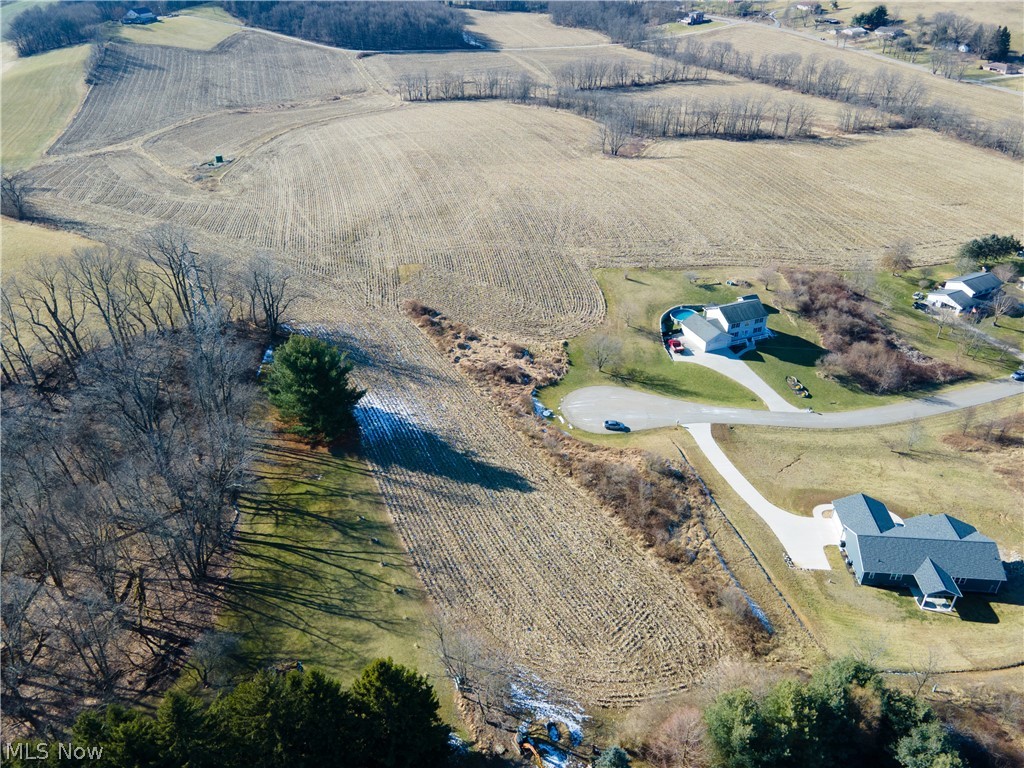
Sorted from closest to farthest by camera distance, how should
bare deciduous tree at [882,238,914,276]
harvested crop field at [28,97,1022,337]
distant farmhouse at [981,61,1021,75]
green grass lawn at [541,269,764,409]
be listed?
green grass lawn at [541,269,764,409] < harvested crop field at [28,97,1022,337] < bare deciduous tree at [882,238,914,276] < distant farmhouse at [981,61,1021,75]

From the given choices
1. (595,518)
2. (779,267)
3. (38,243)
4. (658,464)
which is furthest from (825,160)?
(38,243)

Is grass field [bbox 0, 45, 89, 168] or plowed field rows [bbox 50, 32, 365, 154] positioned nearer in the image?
grass field [bbox 0, 45, 89, 168]

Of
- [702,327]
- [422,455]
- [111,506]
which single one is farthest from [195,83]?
[111,506]

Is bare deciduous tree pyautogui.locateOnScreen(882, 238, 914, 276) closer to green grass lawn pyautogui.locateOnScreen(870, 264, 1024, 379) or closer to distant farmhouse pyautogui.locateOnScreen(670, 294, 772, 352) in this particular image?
green grass lawn pyautogui.locateOnScreen(870, 264, 1024, 379)

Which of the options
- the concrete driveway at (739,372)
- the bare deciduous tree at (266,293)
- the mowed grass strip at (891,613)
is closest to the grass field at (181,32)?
the bare deciduous tree at (266,293)

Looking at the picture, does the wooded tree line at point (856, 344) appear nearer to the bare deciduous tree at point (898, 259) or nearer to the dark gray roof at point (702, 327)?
the bare deciduous tree at point (898, 259)

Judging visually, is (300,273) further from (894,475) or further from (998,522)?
(998,522)

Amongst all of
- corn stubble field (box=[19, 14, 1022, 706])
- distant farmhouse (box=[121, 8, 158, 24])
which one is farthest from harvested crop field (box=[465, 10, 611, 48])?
distant farmhouse (box=[121, 8, 158, 24])

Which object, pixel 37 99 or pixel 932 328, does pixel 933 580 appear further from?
pixel 37 99
